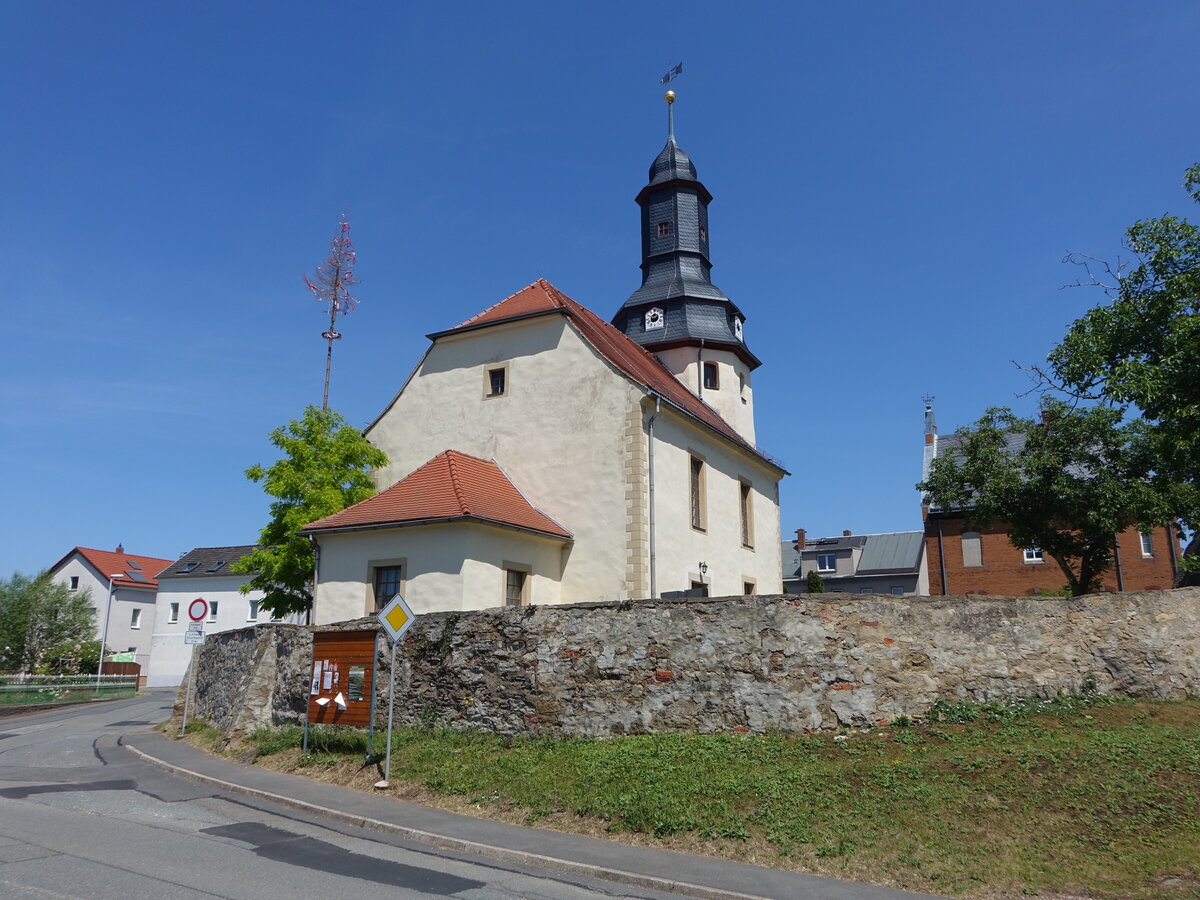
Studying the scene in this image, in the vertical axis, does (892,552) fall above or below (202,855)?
above

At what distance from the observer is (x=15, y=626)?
173 ft

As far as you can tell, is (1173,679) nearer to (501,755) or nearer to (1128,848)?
(1128,848)

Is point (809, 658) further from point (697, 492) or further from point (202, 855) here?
point (697, 492)

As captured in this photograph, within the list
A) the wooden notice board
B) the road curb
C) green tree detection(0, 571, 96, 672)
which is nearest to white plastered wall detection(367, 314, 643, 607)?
the wooden notice board

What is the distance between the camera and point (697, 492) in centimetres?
2306

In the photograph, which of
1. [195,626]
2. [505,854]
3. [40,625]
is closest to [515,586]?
[195,626]

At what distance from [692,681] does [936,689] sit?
3.07 m

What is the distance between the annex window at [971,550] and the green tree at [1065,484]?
57.3 ft

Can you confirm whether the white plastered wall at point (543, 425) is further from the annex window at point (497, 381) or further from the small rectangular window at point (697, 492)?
the small rectangular window at point (697, 492)

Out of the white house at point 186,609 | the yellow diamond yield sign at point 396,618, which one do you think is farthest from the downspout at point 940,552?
the white house at point 186,609

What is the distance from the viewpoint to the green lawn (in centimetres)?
779

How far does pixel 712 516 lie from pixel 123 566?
5539cm

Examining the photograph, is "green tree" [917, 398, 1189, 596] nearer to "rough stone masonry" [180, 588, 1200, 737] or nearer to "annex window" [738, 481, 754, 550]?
"annex window" [738, 481, 754, 550]

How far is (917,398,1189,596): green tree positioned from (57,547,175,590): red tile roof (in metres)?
53.5
